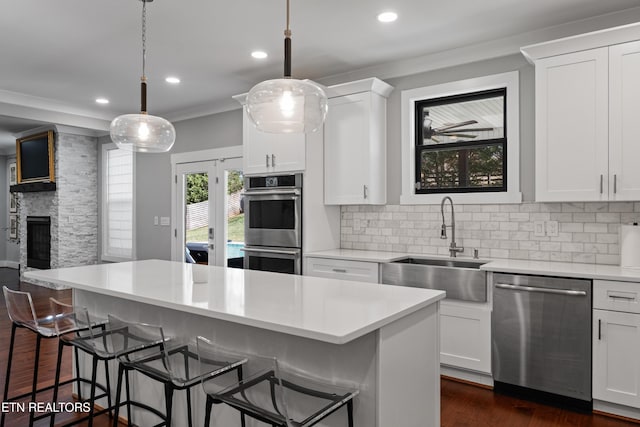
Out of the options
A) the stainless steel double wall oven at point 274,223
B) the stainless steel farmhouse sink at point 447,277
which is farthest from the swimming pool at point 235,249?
the stainless steel farmhouse sink at point 447,277

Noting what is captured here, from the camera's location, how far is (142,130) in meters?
→ 2.85

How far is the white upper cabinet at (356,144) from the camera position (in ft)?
13.3

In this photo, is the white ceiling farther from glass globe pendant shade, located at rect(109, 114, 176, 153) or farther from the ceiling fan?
glass globe pendant shade, located at rect(109, 114, 176, 153)

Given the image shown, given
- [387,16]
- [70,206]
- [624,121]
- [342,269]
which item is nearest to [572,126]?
[624,121]

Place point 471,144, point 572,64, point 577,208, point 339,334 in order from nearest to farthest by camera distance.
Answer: point 339,334 < point 572,64 < point 577,208 < point 471,144

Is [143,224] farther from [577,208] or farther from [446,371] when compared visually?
[577,208]

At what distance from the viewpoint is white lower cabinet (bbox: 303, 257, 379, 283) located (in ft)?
12.1

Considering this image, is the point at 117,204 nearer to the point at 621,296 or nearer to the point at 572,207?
the point at 572,207

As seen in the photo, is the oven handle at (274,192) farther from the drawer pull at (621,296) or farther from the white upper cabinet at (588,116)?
the drawer pull at (621,296)

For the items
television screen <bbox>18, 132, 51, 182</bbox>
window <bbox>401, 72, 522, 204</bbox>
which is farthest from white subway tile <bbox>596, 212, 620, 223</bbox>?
television screen <bbox>18, 132, 51, 182</bbox>

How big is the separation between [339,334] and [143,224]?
5.91 m

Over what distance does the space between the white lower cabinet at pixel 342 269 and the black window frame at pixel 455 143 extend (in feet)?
3.11

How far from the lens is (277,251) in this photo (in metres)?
4.29

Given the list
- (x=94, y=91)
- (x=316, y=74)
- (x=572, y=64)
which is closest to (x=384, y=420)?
(x=572, y=64)
